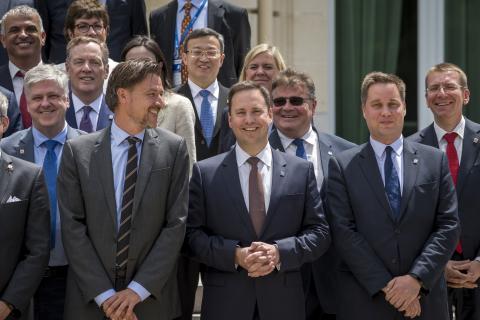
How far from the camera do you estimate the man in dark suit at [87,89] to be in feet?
19.8

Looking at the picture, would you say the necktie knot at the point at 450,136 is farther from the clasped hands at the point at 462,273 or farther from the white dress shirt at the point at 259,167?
the white dress shirt at the point at 259,167

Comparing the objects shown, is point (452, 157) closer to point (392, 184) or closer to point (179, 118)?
point (392, 184)

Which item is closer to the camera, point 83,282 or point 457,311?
point 83,282

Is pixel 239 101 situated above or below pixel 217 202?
above

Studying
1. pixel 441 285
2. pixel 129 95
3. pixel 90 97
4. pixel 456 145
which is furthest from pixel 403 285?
pixel 90 97

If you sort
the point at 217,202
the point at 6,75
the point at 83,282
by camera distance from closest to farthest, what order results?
1. the point at 83,282
2. the point at 217,202
3. the point at 6,75

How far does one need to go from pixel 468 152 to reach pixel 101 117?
222cm

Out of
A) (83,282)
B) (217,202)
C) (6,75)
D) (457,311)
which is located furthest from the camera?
(6,75)

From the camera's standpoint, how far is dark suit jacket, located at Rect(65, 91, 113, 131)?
5973 mm

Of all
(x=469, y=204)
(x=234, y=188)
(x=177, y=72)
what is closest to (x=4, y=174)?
(x=234, y=188)

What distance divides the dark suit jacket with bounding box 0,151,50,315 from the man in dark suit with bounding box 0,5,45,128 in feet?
5.29

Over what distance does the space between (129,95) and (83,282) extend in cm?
98

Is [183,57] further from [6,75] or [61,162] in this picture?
[61,162]

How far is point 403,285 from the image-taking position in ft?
17.2
